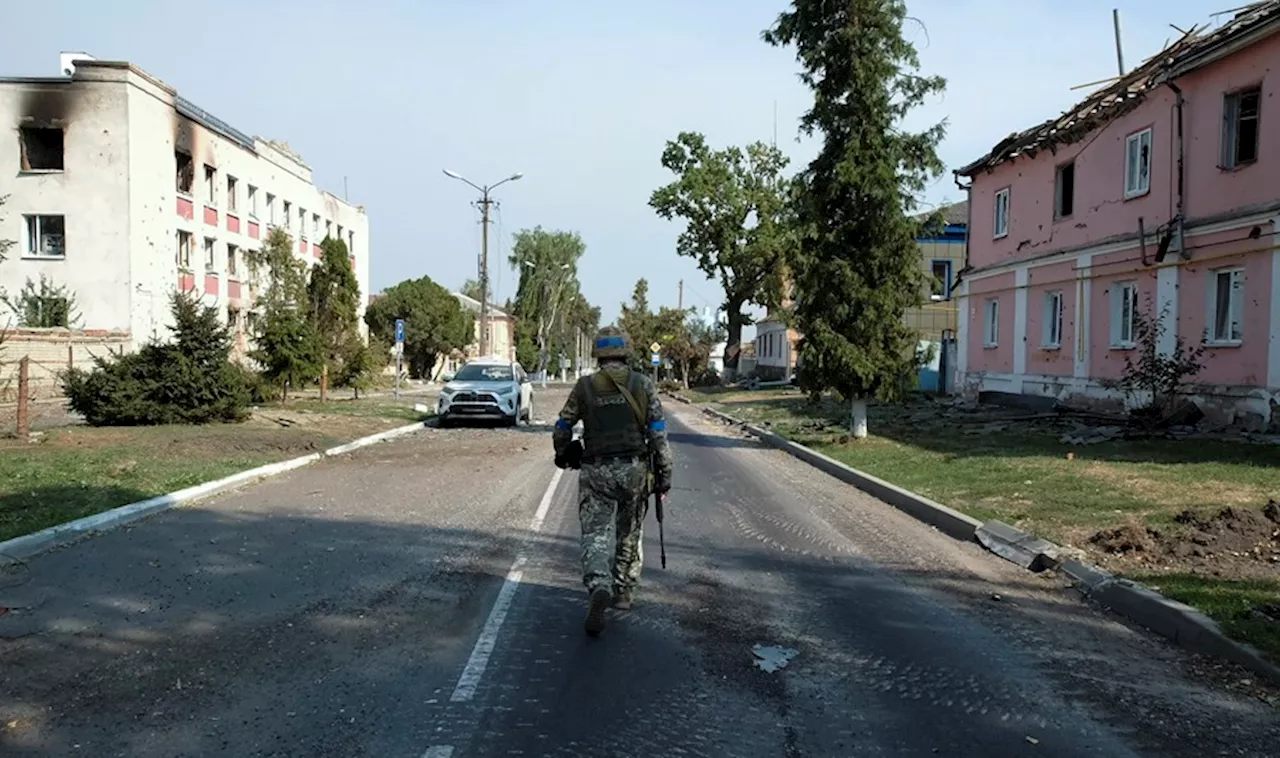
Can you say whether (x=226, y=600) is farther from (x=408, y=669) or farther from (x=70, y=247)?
(x=70, y=247)

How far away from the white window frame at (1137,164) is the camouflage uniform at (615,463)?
16183 mm

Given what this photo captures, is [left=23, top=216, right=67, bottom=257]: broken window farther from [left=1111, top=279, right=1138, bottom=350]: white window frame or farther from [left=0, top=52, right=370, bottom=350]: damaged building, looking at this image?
[left=1111, top=279, right=1138, bottom=350]: white window frame

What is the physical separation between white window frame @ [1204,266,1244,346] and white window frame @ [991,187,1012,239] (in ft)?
29.5

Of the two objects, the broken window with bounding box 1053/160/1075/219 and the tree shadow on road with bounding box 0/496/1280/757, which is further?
the broken window with bounding box 1053/160/1075/219

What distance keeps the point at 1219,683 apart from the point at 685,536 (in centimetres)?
508

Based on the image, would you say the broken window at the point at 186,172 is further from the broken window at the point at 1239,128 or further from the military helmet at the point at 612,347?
the military helmet at the point at 612,347

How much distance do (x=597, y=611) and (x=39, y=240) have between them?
3398cm

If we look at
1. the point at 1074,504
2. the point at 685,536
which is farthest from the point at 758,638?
the point at 1074,504

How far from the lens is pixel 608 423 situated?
6.57m

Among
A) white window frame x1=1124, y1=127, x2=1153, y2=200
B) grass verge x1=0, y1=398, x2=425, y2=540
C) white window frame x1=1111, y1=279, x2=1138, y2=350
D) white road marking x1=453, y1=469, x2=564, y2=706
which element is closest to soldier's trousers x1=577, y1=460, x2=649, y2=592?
white road marking x1=453, y1=469, x2=564, y2=706

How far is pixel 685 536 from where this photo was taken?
9742 mm

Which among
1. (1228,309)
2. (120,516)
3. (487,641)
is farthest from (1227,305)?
(120,516)

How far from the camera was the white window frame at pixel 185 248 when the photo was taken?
3562 cm

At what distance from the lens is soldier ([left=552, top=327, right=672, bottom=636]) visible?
653 centimetres
